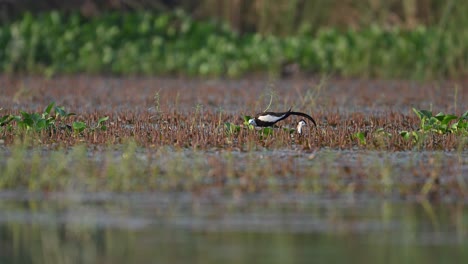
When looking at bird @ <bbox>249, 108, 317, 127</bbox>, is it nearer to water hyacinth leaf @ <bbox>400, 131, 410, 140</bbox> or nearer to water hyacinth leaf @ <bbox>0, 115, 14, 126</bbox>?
water hyacinth leaf @ <bbox>400, 131, 410, 140</bbox>

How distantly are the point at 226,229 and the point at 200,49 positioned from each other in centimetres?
1137

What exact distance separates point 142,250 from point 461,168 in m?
2.90

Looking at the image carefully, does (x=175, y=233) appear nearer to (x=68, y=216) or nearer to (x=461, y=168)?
(x=68, y=216)

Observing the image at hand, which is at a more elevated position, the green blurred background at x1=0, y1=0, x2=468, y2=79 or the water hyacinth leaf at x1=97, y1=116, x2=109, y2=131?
the green blurred background at x1=0, y1=0, x2=468, y2=79

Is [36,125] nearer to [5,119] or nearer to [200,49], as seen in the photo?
[5,119]

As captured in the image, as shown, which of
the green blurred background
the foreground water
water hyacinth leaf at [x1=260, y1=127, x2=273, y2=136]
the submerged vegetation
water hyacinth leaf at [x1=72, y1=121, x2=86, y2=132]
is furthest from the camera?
the green blurred background

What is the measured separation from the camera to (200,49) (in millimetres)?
16516

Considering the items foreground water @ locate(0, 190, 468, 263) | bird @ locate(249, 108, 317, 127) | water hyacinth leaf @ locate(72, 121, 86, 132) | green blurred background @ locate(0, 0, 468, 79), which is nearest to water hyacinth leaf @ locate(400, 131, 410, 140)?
bird @ locate(249, 108, 317, 127)

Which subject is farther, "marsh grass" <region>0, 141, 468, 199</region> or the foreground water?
"marsh grass" <region>0, 141, 468, 199</region>

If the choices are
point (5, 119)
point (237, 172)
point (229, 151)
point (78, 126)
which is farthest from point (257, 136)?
point (5, 119)

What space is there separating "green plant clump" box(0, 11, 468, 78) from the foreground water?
31.2 ft

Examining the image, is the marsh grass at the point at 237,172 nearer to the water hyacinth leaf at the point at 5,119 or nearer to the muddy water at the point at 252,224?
the muddy water at the point at 252,224

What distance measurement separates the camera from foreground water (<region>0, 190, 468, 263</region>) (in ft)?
15.6

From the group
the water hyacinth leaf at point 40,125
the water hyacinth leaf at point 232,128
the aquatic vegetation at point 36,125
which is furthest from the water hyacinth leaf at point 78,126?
the water hyacinth leaf at point 232,128
